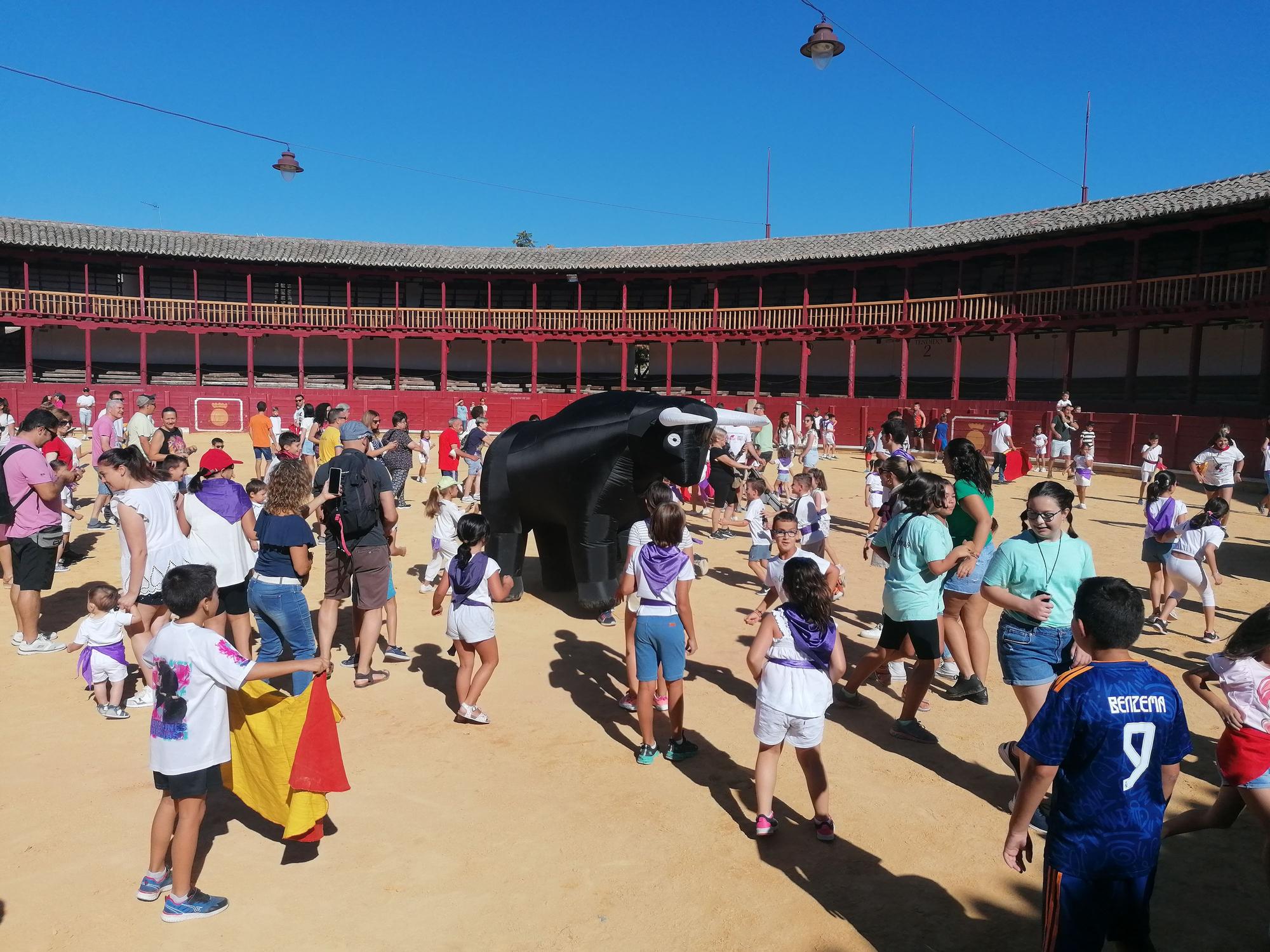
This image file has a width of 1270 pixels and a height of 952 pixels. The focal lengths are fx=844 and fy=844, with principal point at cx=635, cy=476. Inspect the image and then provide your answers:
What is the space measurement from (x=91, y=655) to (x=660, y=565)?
13.3ft

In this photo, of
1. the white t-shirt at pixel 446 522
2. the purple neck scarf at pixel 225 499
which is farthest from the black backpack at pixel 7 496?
the white t-shirt at pixel 446 522

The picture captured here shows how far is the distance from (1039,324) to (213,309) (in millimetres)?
29623

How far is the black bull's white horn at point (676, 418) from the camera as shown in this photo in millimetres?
7566

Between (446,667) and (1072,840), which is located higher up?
(1072,840)

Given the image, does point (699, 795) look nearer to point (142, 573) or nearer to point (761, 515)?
point (142, 573)

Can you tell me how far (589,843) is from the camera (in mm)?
4328

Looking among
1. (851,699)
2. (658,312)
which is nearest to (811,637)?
(851,699)

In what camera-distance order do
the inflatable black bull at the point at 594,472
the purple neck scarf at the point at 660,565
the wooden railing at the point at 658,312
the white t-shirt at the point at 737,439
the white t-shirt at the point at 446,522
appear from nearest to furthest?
the purple neck scarf at the point at 660,565, the inflatable black bull at the point at 594,472, the white t-shirt at the point at 446,522, the white t-shirt at the point at 737,439, the wooden railing at the point at 658,312

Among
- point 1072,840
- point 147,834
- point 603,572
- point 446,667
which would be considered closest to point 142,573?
point 147,834

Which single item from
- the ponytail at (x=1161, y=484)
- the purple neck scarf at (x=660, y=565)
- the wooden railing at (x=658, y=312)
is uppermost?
the wooden railing at (x=658, y=312)

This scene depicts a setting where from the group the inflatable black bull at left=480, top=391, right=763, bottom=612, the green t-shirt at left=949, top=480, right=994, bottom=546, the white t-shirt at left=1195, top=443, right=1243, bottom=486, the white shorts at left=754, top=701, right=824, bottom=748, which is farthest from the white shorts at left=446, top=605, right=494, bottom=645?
the white t-shirt at left=1195, top=443, right=1243, bottom=486

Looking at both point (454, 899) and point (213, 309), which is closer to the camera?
point (454, 899)

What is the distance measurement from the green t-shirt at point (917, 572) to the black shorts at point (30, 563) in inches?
259

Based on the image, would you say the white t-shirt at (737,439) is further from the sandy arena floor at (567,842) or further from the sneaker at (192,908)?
the sneaker at (192,908)
